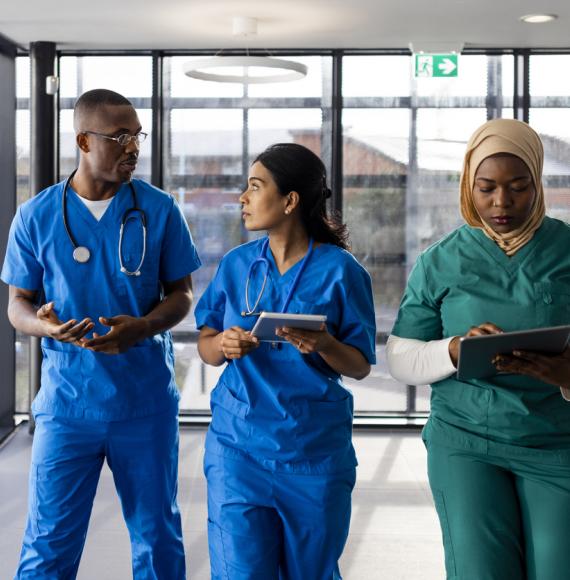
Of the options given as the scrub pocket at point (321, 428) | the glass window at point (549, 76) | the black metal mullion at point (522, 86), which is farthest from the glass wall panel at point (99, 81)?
the scrub pocket at point (321, 428)

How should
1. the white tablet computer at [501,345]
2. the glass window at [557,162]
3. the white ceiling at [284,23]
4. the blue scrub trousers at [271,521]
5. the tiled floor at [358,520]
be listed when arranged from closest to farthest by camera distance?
the white tablet computer at [501,345], the blue scrub trousers at [271,521], the tiled floor at [358,520], the white ceiling at [284,23], the glass window at [557,162]

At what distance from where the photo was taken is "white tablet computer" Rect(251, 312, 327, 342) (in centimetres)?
192

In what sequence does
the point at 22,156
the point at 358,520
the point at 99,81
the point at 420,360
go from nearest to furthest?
the point at 420,360, the point at 358,520, the point at 22,156, the point at 99,81

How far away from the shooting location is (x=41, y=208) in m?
2.59

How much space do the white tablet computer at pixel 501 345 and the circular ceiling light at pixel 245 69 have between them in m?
2.89

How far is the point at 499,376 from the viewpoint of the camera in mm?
1970

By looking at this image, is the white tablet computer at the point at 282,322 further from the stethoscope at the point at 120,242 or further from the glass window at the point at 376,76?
the glass window at the point at 376,76

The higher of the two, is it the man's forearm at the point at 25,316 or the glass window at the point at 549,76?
the glass window at the point at 549,76

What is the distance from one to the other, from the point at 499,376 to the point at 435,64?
394 centimetres

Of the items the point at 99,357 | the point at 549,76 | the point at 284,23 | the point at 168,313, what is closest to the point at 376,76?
the point at 549,76

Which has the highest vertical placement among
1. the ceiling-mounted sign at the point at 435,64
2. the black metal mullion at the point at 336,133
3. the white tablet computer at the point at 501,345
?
the ceiling-mounted sign at the point at 435,64

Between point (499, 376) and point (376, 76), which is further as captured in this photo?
point (376, 76)

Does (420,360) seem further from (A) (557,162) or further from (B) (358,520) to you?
(A) (557,162)

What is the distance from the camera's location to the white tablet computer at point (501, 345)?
176 cm
